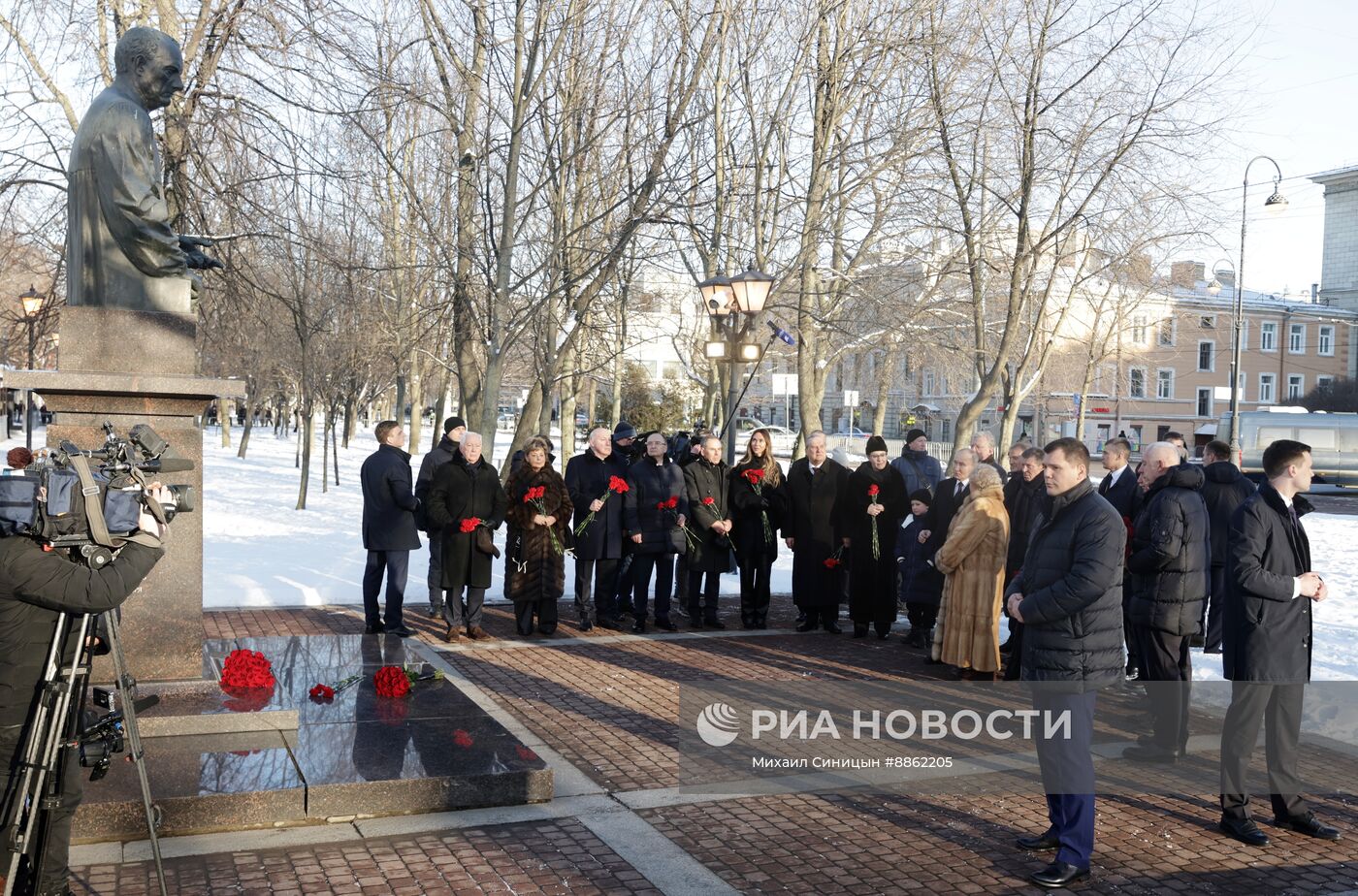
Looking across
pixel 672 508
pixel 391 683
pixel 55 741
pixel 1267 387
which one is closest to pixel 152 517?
pixel 55 741

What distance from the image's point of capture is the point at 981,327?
2039cm

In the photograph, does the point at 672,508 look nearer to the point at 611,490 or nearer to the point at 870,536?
the point at 611,490

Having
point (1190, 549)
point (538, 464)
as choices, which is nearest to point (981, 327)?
point (538, 464)

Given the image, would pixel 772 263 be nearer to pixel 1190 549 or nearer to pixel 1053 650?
pixel 1190 549

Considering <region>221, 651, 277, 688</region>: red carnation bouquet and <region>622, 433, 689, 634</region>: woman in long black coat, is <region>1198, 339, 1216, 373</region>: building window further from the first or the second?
<region>221, 651, 277, 688</region>: red carnation bouquet

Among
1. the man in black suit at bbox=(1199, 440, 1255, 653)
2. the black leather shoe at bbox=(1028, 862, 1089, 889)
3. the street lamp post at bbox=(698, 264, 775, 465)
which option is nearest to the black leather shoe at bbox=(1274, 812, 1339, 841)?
the black leather shoe at bbox=(1028, 862, 1089, 889)

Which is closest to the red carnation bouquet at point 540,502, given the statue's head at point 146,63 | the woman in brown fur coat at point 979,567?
the woman in brown fur coat at point 979,567

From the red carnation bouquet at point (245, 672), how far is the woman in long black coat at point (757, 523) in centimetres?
548

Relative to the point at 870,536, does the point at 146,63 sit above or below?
above

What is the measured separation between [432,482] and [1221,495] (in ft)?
23.3

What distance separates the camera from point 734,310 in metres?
13.8

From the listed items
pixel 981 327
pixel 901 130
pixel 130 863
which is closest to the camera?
pixel 130 863

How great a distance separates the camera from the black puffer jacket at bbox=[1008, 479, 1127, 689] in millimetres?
5430

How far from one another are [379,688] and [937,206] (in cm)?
1549
